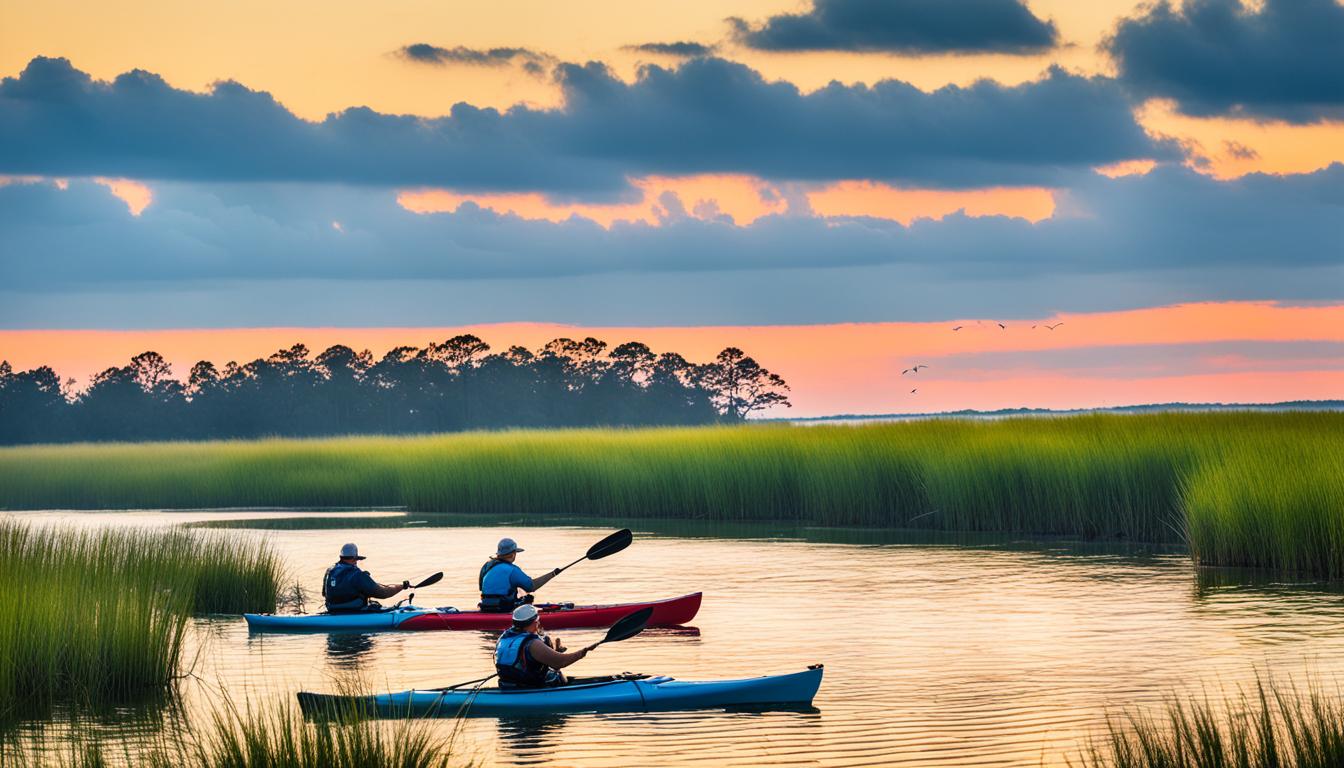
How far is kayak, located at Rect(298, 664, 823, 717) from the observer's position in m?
12.5

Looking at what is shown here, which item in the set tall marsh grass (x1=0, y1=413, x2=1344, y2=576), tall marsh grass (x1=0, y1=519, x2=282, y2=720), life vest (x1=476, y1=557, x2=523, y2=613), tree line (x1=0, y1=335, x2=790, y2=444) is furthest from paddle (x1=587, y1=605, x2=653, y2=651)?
tree line (x1=0, y1=335, x2=790, y2=444)

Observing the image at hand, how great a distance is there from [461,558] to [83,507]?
2320cm

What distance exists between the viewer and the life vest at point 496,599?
53.8ft

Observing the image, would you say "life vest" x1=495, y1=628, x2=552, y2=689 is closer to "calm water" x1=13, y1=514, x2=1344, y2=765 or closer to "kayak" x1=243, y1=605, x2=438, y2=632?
"calm water" x1=13, y1=514, x2=1344, y2=765

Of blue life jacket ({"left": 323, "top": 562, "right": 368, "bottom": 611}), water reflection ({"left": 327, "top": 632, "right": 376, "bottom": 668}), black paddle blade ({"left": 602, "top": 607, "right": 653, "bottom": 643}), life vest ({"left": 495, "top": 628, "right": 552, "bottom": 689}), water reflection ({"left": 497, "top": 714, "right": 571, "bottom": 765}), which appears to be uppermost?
blue life jacket ({"left": 323, "top": 562, "right": 368, "bottom": 611})

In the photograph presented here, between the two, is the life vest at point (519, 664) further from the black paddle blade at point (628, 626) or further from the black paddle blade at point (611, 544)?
the black paddle blade at point (611, 544)

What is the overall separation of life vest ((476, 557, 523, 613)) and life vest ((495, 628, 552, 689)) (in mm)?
3489

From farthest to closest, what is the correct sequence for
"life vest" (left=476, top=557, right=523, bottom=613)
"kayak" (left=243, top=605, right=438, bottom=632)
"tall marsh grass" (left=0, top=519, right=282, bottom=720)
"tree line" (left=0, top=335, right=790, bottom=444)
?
"tree line" (left=0, top=335, right=790, bottom=444) < "kayak" (left=243, top=605, right=438, bottom=632) < "life vest" (left=476, top=557, right=523, bottom=613) < "tall marsh grass" (left=0, top=519, right=282, bottom=720)

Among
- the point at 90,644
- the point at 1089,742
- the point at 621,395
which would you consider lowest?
the point at 1089,742

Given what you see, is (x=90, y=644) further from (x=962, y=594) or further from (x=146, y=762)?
(x=962, y=594)

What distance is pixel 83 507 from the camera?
45.2m

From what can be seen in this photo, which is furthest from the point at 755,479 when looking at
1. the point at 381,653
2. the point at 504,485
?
the point at 381,653

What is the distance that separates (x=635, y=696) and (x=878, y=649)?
13.0ft

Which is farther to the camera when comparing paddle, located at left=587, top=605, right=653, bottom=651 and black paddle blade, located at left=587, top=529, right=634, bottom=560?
black paddle blade, located at left=587, top=529, right=634, bottom=560
